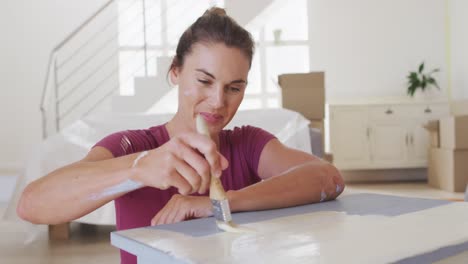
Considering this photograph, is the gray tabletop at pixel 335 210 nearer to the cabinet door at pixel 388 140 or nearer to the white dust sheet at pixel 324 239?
the white dust sheet at pixel 324 239

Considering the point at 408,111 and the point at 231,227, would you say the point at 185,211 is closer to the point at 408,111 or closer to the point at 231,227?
the point at 231,227

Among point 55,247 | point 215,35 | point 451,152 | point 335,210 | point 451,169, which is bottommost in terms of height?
point 55,247

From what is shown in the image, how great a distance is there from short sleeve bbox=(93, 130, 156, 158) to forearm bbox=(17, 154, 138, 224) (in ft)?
0.49

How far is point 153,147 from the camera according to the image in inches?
49.0

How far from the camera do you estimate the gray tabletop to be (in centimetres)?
71

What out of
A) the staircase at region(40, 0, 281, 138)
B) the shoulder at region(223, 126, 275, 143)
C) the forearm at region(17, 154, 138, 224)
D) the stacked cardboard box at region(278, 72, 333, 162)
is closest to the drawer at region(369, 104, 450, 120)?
the staircase at region(40, 0, 281, 138)

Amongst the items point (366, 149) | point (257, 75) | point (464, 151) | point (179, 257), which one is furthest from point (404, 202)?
point (257, 75)

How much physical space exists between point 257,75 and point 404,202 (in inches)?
218

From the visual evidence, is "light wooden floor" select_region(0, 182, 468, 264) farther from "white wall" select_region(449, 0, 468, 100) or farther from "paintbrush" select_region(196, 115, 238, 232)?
"white wall" select_region(449, 0, 468, 100)

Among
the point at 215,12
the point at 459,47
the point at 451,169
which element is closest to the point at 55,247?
the point at 215,12

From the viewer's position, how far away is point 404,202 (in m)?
1.05

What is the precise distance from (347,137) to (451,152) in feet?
4.06

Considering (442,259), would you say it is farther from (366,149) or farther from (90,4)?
(90,4)

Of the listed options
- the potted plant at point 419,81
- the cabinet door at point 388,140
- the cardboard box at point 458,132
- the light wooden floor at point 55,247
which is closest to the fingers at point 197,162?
the light wooden floor at point 55,247
